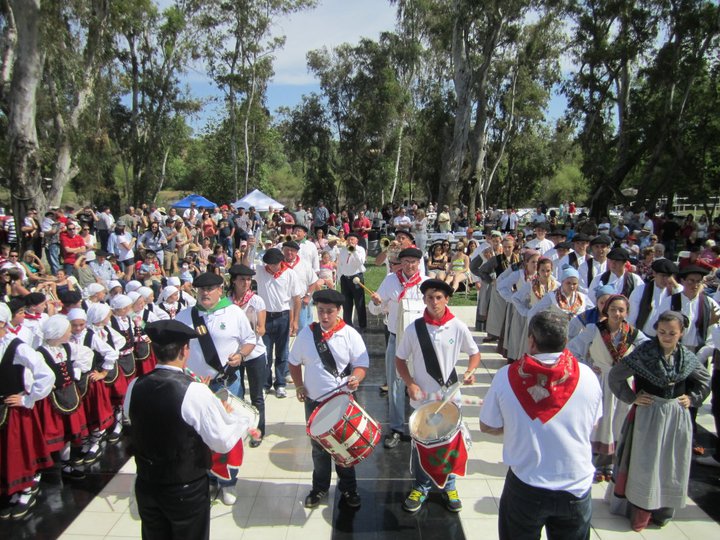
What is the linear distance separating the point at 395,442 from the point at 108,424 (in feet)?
9.68

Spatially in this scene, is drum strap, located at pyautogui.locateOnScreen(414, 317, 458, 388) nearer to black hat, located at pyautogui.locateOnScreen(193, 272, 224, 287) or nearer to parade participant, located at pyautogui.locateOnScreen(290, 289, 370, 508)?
parade participant, located at pyautogui.locateOnScreen(290, 289, 370, 508)

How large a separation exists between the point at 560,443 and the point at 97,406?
452 centimetres

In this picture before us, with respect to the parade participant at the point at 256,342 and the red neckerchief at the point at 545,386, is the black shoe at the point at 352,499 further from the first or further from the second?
the red neckerchief at the point at 545,386

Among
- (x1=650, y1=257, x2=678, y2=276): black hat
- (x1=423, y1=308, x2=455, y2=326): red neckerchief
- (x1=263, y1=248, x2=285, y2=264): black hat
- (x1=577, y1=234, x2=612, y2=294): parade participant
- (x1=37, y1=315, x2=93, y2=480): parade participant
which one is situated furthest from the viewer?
(x1=577, y1=234, x2=612, y2=294): parade participant

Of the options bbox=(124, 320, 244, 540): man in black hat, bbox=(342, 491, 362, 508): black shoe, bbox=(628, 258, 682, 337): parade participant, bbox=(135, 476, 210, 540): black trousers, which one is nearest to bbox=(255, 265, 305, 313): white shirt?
bbox=(342, 491, 362, 508): black shoe

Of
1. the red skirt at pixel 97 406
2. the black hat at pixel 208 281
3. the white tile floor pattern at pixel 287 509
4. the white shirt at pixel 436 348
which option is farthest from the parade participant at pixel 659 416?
the red skirt at pixel 97 406

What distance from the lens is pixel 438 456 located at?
405 cm

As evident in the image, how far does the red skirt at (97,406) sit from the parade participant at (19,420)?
2.29 feet

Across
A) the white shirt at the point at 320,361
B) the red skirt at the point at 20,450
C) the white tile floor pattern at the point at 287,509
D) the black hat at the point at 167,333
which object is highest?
the black hat at the point at 167,333

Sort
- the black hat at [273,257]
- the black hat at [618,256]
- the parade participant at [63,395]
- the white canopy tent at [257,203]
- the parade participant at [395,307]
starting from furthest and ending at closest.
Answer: the white canopy tent at [257,203] → the black hat at [618,256] → the black hat at [273,257] → the parade participant at [395,307] → the parade participant at [63,395]

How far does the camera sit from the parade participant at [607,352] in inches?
180

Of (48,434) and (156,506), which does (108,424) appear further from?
(156,506)

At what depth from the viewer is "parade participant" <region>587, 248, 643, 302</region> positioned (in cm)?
693

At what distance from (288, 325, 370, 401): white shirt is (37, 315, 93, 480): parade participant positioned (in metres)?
2.10
